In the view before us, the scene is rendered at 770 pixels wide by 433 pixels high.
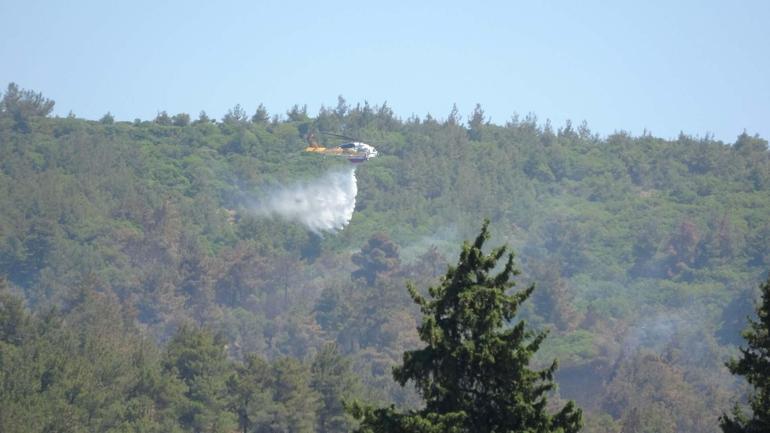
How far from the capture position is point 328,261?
147 meters

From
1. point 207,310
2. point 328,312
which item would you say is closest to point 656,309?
point 328,312

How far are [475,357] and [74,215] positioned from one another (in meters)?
121

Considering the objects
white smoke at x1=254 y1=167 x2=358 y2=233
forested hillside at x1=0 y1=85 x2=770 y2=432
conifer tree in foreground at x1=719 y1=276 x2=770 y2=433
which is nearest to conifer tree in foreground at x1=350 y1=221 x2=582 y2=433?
conifer tree in foreground at x1=719 y1=276 x2=770 y2=433

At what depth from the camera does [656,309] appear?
140m

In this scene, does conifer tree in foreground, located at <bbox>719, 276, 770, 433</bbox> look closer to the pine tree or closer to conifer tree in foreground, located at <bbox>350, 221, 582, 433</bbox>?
conifer tree in foreground, located at <bbox>350, 221, 582, 433</bbox>

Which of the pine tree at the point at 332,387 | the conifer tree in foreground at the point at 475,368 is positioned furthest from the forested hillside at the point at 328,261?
the conifer tree in foreground at the point at 475,368

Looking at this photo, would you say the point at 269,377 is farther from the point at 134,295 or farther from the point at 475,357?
the point at 134,295

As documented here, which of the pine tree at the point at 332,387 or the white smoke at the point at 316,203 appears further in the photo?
the white smoke at the point at 316,203

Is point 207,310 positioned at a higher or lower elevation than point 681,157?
lower

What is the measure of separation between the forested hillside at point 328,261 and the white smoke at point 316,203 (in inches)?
63.2

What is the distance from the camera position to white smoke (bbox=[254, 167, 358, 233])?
512 feet

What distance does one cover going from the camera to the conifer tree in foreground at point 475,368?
880 inches

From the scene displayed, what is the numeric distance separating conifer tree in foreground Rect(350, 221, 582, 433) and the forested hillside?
35.5 m

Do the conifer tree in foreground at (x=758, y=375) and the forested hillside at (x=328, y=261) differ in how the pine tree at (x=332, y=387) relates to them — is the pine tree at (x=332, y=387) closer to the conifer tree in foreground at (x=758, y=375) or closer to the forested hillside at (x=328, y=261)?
the forested hillside at (x=328, y=261)
